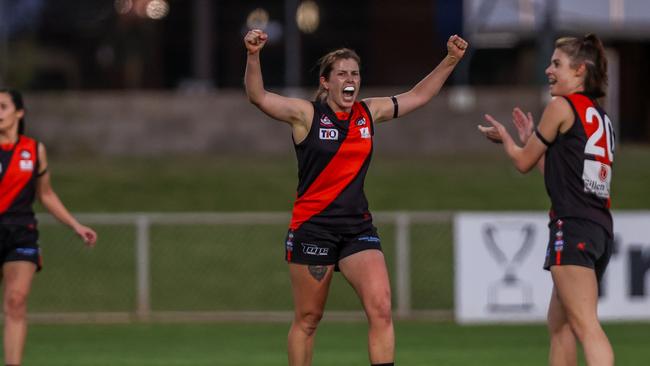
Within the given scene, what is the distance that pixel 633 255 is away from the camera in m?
14.2

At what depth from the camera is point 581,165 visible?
7496 millimetres

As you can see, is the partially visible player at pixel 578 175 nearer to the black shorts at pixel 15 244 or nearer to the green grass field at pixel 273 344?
the black shorts at pixel 15 244

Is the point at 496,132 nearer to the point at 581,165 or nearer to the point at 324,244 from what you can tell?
the point at 581,165

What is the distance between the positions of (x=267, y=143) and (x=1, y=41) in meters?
6.22

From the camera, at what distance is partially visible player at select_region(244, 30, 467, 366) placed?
25.9 feet

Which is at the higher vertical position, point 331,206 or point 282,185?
point 331,206

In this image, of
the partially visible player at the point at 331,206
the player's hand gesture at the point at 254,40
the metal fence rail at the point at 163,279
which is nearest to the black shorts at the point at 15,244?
the partially visible player at the point at 331,206

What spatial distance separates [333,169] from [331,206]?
223 mm

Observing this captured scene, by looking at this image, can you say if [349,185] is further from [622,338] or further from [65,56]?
[65,56]

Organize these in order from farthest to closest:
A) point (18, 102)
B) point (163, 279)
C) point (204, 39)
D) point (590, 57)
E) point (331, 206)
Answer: point (204, 39) < point (163, 279) < point (18, 102) < point (331, 206) < point (590, 57)

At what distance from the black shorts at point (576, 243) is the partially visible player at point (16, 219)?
11.1 ft

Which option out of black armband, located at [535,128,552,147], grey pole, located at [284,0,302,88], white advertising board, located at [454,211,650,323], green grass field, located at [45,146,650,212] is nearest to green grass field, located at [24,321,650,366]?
white advertising board, located at [454,211,650,323]

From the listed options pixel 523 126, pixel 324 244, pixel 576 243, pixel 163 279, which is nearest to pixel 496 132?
pixel 523 126

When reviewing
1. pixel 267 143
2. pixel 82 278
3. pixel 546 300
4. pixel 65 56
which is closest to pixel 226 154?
pixel 267 143
